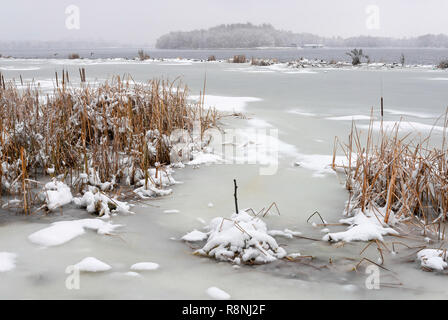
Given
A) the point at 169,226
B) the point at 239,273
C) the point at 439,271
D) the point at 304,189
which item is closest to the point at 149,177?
the point at 169,226

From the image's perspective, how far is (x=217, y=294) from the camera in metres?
1.82

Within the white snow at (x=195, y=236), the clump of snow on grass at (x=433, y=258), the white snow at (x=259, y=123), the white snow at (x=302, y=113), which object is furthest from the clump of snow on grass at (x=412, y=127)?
the white snow at (x=195, y=236)

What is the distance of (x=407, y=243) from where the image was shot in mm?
2346

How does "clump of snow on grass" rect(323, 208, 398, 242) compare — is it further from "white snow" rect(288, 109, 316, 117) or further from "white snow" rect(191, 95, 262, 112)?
"white snow" rect(191, 95, 262, 112)

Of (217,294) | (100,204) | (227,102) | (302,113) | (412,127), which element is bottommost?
(217,294)

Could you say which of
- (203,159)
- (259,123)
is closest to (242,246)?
(203,159)

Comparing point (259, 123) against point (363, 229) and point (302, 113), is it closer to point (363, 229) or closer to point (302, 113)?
point (302, 113)

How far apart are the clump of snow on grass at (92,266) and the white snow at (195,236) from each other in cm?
50

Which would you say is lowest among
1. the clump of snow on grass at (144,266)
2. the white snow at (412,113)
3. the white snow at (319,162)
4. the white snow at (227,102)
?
the clump of snow on grass at (144,266)

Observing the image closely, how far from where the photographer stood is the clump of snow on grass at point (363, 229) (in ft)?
7.80

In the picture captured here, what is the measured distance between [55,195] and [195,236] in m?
1.07

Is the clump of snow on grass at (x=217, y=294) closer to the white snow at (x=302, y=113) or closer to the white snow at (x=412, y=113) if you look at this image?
the white snow at (x=302, y=113)

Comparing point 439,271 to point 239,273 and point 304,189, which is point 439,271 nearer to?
point 239,273

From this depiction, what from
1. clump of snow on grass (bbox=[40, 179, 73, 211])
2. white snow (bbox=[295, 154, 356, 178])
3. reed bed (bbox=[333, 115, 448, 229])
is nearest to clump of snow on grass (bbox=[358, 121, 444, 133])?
white snow (bbox=[295, 154, 356, 178])
